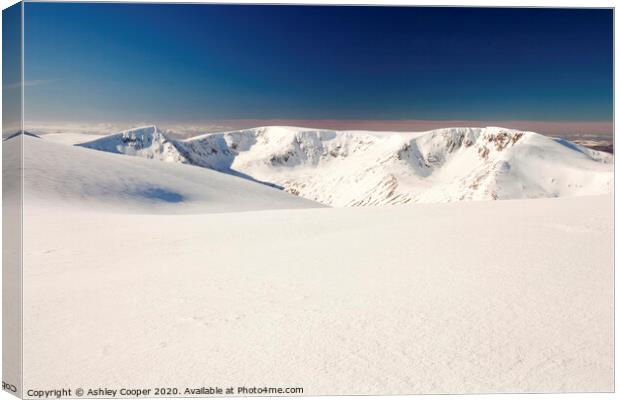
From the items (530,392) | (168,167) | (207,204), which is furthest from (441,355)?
(168,167)

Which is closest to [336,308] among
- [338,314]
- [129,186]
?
[338,314]

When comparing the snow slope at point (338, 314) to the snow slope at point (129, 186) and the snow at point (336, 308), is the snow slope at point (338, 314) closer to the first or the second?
the snow at point (336, 308)

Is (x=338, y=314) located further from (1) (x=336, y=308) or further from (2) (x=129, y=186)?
(2) (x=129, y=186)

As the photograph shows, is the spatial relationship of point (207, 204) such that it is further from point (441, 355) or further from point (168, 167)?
point (441, 355)

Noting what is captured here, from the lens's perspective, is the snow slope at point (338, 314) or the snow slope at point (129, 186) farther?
the snow slope at point (129, 186)

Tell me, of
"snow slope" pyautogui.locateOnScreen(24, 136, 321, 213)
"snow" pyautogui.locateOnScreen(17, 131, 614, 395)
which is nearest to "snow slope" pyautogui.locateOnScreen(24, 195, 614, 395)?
"snow" pyautogui.locateOnScreen(17, 131, 614, 395)

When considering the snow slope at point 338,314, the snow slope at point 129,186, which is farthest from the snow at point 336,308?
the snow slope at point 129,186
